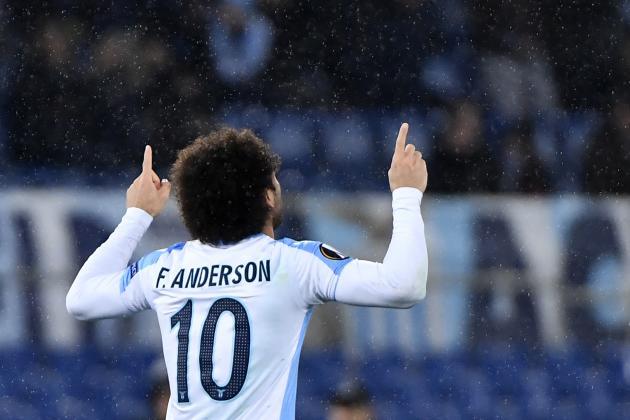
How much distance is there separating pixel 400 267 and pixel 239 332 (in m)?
0.28

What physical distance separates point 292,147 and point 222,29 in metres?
0.64

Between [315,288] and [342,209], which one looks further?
[342,209]

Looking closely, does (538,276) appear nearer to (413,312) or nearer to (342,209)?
(413,312)

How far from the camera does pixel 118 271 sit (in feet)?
6.42

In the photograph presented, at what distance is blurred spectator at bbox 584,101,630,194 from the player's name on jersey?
129 inches

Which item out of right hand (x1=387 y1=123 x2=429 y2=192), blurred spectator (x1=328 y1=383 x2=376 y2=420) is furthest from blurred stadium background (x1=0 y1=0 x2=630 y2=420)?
right hand (x1=387 y1=123 x2=429 y2=192)

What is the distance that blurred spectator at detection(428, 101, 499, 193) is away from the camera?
480cm

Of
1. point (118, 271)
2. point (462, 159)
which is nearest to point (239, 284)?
point (118, 271)

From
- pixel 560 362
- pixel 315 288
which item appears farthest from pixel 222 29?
pixel 315 288

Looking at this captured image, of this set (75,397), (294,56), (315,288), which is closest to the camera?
(315,288)

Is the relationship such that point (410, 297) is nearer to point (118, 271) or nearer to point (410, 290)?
point (410, 290)

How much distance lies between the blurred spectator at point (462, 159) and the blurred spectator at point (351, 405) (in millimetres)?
963

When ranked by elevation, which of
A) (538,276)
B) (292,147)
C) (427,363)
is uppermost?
(292,147)

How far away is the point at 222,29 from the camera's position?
16.4 ft
